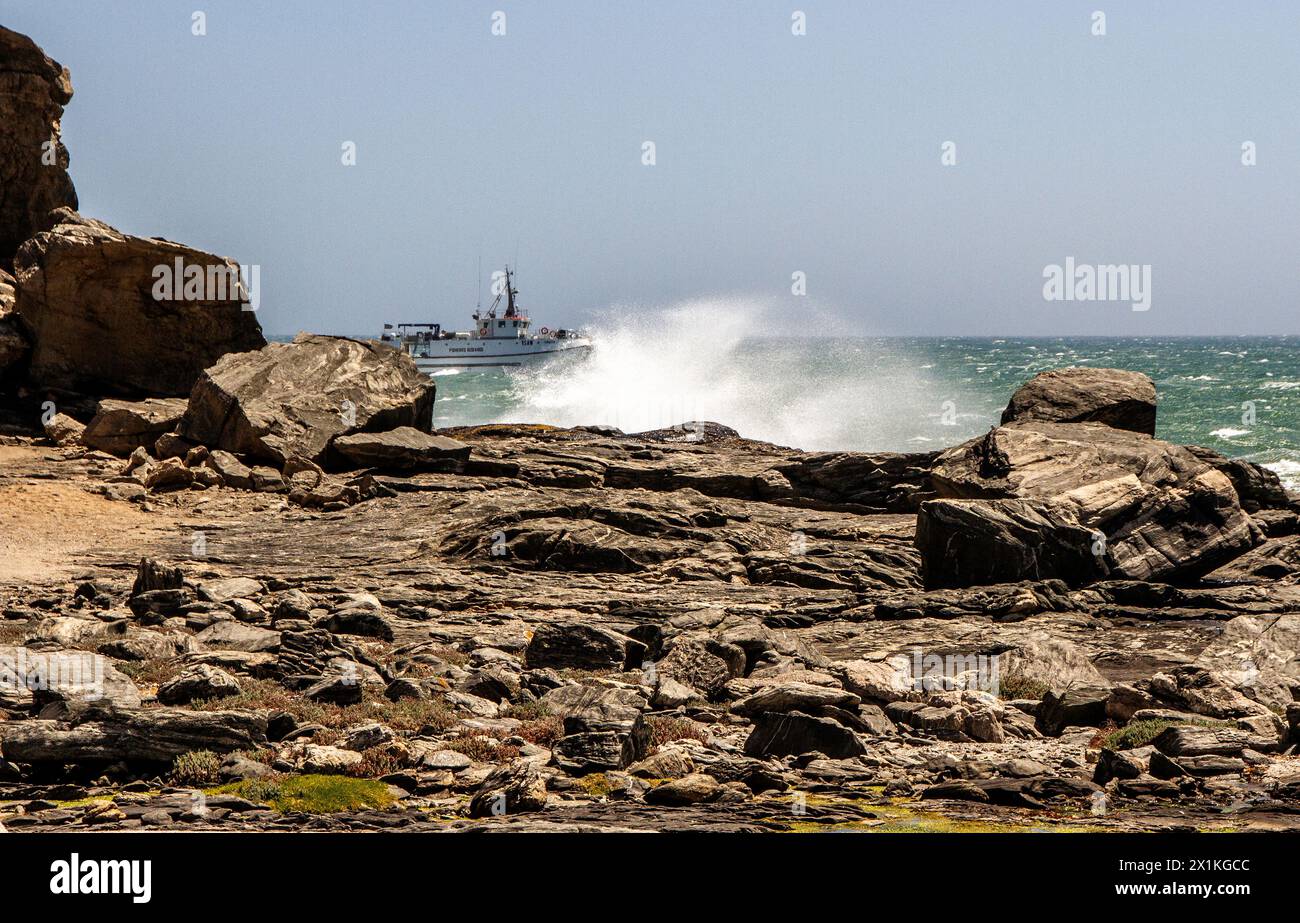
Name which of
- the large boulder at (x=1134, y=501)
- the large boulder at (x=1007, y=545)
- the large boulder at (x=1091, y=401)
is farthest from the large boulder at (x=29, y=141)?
the large boulder at (x=1007, y=545)

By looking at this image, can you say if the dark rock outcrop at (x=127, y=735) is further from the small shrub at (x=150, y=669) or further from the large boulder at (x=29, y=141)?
the large boulder at (x=29, y=141)

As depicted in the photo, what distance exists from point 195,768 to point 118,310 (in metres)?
28.5

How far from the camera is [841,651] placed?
1781 centimetres

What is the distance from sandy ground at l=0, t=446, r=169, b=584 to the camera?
22516 millimetres

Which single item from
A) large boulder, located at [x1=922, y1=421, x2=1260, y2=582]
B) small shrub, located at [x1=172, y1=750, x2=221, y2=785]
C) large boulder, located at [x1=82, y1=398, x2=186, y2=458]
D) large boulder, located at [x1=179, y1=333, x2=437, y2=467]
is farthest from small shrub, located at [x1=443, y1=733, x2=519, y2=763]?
large boulder, located at [x1=82, y1=398, x2=186, y2=458]

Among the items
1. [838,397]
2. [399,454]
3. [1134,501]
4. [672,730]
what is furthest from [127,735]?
[838,397]

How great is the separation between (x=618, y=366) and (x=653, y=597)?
78.5 metres

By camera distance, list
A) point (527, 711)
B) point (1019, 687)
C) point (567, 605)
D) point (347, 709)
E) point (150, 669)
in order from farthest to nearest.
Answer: point (567, 605) < point (1019, 687) < point (150, 669) < point (527, 711) < point (347, 709)

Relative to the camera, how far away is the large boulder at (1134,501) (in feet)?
68.7

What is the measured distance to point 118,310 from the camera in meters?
36.1

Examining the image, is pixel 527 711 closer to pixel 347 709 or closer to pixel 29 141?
pixel 347 709

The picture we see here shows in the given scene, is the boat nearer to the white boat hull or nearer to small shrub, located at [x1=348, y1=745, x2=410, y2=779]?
the white boat hull

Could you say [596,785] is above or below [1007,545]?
below
